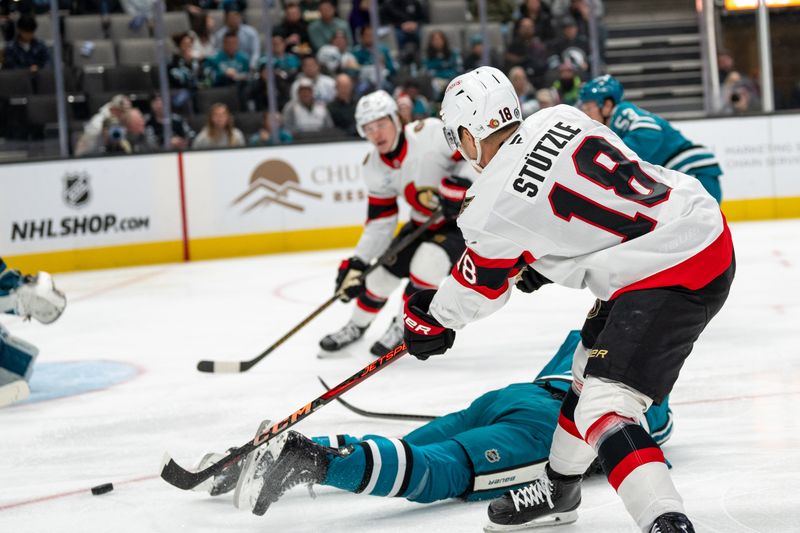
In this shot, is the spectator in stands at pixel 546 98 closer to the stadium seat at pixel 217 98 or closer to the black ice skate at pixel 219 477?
the stadium seat at pixel 217 98

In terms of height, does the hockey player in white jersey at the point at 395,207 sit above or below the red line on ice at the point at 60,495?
above

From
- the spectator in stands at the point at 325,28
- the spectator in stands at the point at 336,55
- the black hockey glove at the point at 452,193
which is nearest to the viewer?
the black hockey glove at the point at 452,193

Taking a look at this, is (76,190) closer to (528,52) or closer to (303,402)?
(528,52)

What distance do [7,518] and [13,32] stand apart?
246 inches

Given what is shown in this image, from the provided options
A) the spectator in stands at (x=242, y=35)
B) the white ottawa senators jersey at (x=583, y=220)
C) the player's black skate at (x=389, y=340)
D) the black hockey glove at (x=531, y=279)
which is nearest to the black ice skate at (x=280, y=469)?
the white ottawa senators jersey at (x=583, y=220)

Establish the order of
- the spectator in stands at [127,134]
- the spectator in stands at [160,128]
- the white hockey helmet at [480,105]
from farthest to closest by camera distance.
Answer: the spectator in stands at [160,128] < the spectator in stands at [127,134] < the white hockey helmet at [480,105]

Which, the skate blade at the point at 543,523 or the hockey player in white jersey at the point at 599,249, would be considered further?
the skate blade at the point at 543,523

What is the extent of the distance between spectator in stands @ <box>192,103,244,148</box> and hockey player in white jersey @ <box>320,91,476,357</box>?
3.87m

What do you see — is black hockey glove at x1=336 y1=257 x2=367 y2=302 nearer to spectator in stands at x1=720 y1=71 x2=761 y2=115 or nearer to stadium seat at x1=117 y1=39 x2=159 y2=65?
stadium seat at x1=117 y1=39 x2=159 y2=65

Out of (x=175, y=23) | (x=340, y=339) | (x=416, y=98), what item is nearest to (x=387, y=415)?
(x=340, y=339)

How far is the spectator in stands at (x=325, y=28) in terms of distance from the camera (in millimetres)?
8898

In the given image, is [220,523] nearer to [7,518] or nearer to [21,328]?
[7,518]

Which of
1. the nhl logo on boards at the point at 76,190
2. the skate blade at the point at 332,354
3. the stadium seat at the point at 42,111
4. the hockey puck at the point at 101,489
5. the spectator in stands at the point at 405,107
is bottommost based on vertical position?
the skate blade at the point at 332,354

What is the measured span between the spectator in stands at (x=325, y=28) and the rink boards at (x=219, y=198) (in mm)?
1100
